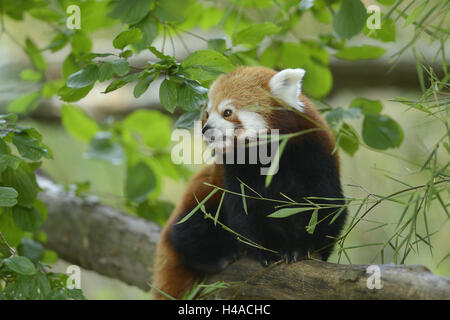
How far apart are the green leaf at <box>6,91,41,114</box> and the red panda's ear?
5.58 ft

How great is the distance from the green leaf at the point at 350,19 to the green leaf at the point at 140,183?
58.6 inches

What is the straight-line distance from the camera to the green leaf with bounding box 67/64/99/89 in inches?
64.3

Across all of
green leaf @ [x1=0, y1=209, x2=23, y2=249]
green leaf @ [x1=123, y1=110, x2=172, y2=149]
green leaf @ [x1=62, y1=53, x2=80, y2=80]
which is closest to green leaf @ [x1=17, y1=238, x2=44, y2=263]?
green leaf @ [x1=0, y1=209, x2=23, y2=249]

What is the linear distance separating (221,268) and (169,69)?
0.90 metres

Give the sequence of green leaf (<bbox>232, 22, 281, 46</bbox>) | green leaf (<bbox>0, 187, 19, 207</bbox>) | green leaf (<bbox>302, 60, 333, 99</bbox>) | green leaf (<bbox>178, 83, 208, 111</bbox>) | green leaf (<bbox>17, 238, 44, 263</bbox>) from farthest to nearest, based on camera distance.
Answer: green leaf (<bbox>302, 60, 333, 99</bbox>), green leaf (<bbox>17, 238, 44, 263</bbox>), green leaf (<bbox>232, 22, 281, 46</bbox>), green leaf (<bbox>178, 83, 208, 111</bbox>), green leaf (<bbox>0, 187, 19, 207</bbox>)

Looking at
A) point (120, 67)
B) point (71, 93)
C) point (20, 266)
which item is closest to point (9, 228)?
point (20, 266)

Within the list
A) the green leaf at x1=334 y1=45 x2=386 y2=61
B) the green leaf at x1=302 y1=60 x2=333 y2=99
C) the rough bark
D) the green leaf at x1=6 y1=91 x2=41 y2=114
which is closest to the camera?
the rough bark

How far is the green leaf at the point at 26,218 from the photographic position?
1905 mm

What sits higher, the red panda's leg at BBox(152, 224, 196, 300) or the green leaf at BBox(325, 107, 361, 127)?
the green leaf at BBox(325, 107, 361, 127)

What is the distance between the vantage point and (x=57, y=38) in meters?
2.36

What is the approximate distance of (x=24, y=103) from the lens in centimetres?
285

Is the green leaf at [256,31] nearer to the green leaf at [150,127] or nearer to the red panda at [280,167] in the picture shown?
the red panda at [280,167]

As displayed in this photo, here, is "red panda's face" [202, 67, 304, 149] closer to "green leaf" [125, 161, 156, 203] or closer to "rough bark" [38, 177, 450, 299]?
"rough bark" [38, 177, 450, 299]
